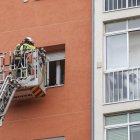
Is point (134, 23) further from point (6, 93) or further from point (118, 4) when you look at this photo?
point (6, 93)

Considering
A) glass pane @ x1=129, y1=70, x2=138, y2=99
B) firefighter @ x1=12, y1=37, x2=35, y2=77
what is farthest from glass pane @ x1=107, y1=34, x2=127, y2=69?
firefighter @ x1=12, y1=37, x2=35, y2=77

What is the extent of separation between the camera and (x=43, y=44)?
108 ft

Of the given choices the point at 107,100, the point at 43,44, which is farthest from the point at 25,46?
the point at 107,100

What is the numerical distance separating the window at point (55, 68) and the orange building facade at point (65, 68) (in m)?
0.41

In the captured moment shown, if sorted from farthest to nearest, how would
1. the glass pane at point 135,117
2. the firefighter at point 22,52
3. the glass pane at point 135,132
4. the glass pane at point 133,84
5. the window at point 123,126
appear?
1. the firefighter at point 22,52
2. the glass pane at point 133,84
3. the glass pane at point 135,117
4. the window at point 123,126
5. the glass pane at point 135,132

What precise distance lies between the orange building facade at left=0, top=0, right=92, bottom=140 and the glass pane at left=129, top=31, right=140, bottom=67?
4.61ft

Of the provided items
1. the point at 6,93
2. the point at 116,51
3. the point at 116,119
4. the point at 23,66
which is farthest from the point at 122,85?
the point at 6,93

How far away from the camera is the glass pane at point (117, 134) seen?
2998cm

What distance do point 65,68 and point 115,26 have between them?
2.22m

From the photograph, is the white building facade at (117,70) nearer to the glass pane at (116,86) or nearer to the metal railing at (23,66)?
the glass pane at (116,86)

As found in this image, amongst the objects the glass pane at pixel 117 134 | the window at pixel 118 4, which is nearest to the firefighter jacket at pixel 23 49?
the window at pixel 118 4

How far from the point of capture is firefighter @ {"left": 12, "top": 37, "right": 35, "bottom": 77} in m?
31.6

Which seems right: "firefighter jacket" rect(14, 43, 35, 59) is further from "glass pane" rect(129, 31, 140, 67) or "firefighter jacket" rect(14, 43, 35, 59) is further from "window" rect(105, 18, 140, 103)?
"glass pane" rect(129, 31, 140, 67)

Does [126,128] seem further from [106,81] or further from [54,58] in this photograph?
[54,58]
